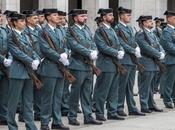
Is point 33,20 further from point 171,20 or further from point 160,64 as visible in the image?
point 171,20

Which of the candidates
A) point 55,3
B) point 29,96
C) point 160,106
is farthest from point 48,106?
point 55,3

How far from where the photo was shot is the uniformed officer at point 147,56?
12.3 metres

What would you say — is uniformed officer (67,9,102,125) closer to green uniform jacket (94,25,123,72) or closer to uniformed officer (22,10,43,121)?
green uniform jacket (94,25,123,72)

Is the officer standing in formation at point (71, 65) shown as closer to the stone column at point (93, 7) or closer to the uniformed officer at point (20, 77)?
the uniformed officer at point (20, 77)

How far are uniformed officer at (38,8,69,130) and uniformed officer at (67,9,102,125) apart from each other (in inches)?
17.8

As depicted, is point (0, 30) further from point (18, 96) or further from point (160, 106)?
point (160, 106)

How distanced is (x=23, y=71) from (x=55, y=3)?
13.6 metres

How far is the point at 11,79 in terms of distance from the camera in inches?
376

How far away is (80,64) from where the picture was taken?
1086 centimetres

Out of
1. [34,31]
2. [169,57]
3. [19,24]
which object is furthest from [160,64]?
[19,24]

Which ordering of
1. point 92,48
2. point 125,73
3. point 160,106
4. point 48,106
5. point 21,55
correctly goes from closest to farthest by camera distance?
point 21,55 → point 48,106 → point 92,48 → point 125,73 → point 160,106

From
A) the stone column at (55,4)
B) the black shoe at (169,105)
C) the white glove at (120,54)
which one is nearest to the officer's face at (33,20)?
the white glove at (120,54)

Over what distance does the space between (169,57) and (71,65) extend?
3.17 meters

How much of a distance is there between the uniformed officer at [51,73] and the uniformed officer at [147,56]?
94.3 inches
